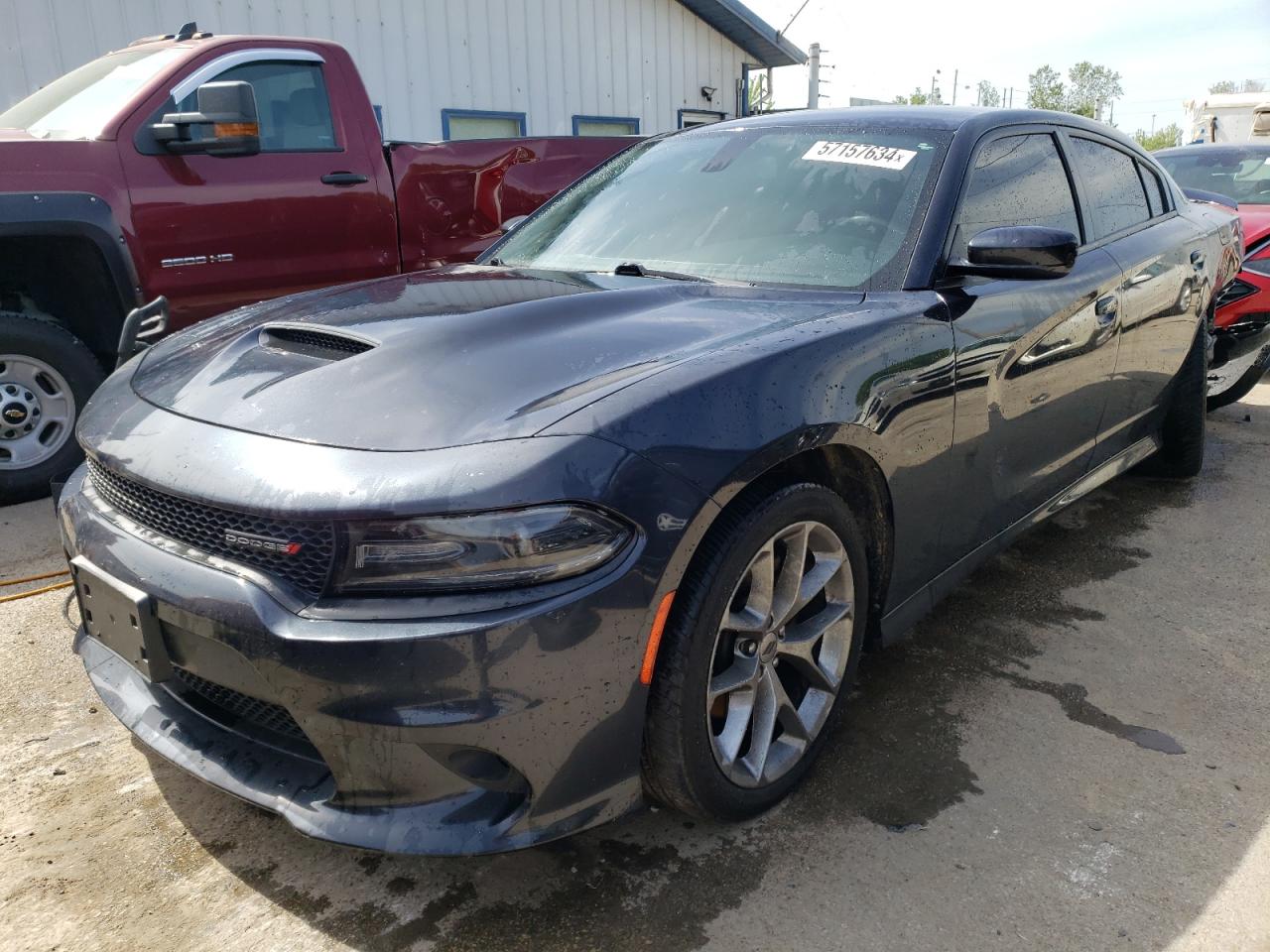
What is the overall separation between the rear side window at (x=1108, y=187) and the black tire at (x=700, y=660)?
6.82 ft

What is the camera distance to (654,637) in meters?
1.80

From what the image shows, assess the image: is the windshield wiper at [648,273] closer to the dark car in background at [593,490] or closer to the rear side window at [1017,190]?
the dark car in background at [593,490]

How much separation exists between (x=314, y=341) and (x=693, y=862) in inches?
57.9

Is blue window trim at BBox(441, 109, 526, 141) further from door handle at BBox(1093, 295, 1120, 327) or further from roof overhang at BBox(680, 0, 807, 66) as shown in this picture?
door handle at BBox(1093, 295, 1120, 327)

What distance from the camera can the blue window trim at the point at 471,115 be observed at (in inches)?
419

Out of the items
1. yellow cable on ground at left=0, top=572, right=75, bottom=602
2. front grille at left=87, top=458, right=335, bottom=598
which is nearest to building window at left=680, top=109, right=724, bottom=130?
yellow cable on ground at left=0, top=572, right=75, bottom=602

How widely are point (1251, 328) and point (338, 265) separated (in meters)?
4.90

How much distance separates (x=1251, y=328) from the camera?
5.30m

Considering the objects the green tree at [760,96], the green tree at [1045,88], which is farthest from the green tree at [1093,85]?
the green tree at [760,96]

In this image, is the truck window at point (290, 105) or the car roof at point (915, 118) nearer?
the car roof at point (915, 118)

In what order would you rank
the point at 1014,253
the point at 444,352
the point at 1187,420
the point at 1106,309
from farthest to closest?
the point at 1187,420
the point at 1106,309
the point at 1014,253
the point at 444,352

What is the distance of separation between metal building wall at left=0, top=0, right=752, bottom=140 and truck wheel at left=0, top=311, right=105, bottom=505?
5.24 m

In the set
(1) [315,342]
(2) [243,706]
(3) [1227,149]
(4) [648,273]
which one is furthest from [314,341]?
(3) [1227,149]

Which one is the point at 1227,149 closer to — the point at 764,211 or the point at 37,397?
the point at 764,211
